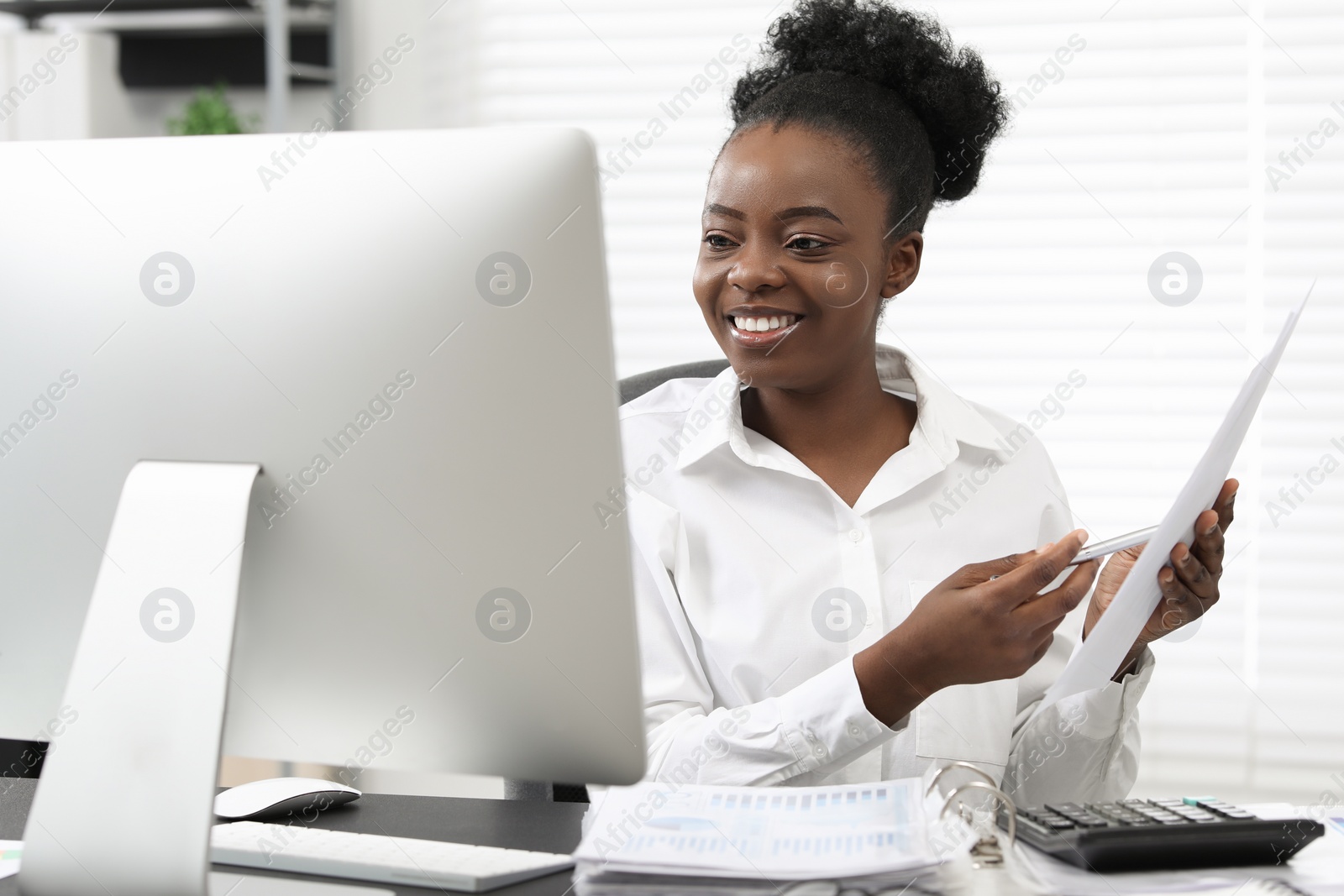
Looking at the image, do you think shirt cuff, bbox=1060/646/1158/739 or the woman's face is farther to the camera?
the woman's face

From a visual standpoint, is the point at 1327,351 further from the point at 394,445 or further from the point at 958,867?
the point at 394,445

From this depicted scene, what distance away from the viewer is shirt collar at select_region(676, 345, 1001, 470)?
131 centimetres

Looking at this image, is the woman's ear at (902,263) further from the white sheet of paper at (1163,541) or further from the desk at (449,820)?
the desk at (449,820)

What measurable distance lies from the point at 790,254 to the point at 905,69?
34 cm

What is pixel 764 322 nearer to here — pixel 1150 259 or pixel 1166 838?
pixel 1166 838

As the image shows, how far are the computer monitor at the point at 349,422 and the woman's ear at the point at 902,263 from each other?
2.47 feet

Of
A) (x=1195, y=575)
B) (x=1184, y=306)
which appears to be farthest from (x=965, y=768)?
(x=1184, y=306)

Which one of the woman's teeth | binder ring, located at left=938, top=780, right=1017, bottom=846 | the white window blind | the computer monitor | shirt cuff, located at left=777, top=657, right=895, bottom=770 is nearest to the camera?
the computer monitor

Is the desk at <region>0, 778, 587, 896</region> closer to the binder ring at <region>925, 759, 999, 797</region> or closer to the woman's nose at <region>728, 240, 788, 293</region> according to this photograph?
the binder ring at <region>925, 759, 999, 797</region>

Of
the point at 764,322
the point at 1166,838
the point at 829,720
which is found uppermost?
the point at 764,322

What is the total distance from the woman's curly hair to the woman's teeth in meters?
0.18

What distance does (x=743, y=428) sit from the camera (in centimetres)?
133

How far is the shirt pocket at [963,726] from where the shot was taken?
1.22 metres

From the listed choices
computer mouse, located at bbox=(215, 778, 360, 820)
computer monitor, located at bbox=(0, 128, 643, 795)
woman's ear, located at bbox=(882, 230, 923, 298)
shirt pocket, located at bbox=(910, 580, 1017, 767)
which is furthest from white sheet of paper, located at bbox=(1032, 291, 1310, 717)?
computer mouse, located at bbox=(215, 778, 360, 820)
